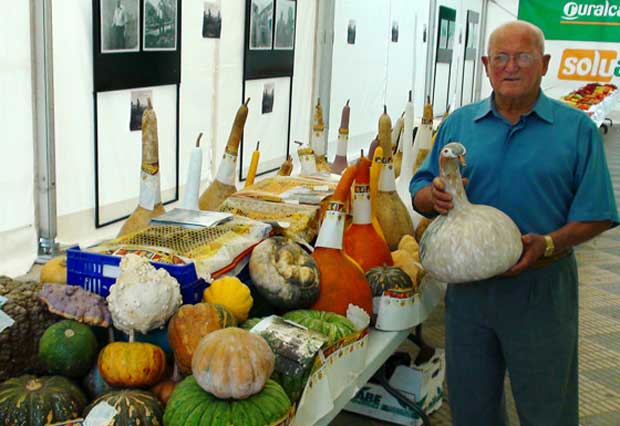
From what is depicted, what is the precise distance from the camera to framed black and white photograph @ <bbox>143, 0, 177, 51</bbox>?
3408 millimetres

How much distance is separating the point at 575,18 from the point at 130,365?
34.3 feet

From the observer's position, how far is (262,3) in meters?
4.40

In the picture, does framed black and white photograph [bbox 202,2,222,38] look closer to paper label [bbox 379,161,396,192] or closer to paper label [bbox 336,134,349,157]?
paper label [bbox 336,134,349,157]

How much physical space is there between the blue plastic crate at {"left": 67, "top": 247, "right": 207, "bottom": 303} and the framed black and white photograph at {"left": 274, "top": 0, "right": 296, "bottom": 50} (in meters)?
3.15

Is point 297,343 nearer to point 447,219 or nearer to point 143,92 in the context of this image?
point 447,219

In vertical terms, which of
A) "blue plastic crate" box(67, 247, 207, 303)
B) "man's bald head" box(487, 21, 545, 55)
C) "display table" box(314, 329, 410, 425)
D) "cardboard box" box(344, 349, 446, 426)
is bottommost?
"cardboard box" box(344, 349, 446, 426)

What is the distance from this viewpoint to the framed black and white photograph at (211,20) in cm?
388

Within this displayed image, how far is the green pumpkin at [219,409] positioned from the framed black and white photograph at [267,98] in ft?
11.1

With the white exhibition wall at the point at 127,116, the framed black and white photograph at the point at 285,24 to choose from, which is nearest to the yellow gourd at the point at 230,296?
the white exhibition wall at the point at 127,116

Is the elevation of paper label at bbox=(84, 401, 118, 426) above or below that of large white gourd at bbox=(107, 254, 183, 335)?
below

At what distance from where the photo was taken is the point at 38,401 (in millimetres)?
1387

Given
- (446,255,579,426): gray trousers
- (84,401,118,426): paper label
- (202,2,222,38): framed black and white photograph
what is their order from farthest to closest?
(202,2,222,38): framed black and white photograph, (446,255,579,426): gray trousers, (84,401,118,426): paper label

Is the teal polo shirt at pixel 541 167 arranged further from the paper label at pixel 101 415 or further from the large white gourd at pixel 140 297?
the paper label at pixel 101 415

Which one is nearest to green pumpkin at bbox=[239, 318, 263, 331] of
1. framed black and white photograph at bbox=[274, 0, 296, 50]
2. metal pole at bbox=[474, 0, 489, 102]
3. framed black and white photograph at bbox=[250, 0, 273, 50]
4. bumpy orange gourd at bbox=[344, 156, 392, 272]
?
bumpy orange gourd at bbox=[344, 156, 392, 272]
